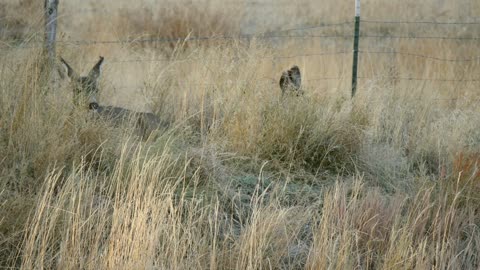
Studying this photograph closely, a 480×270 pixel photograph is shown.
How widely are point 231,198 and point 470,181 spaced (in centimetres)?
183

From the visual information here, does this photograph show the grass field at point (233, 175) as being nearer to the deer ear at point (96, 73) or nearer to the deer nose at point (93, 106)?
the deer ear at point (96, 73)

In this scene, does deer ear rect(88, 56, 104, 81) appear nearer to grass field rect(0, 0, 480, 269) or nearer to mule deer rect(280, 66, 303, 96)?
grass field rect(0, 0, 480, 269)

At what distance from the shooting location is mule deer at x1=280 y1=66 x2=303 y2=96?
7.22 m

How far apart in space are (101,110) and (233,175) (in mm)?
1556

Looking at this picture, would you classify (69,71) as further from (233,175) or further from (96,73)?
(233,175)

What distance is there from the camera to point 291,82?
767cm

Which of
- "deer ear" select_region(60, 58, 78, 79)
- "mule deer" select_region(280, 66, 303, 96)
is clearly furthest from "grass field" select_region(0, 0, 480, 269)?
"deer ear" select_region(60, 58, 78, 79)

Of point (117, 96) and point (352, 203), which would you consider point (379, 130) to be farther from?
point (117, 96)

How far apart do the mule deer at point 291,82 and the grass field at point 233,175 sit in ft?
0.44

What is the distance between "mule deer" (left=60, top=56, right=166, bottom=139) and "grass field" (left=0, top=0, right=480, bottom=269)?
16 cm

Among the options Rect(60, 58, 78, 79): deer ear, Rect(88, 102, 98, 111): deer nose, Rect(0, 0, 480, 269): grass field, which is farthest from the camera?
Rect(60, 58, 78, 79): deer ear

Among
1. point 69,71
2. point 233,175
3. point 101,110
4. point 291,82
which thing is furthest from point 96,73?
point 233,175

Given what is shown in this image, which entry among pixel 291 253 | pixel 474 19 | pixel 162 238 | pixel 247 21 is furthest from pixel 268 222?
pixel 247 21

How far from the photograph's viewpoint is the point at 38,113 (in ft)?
Result: 17.4
